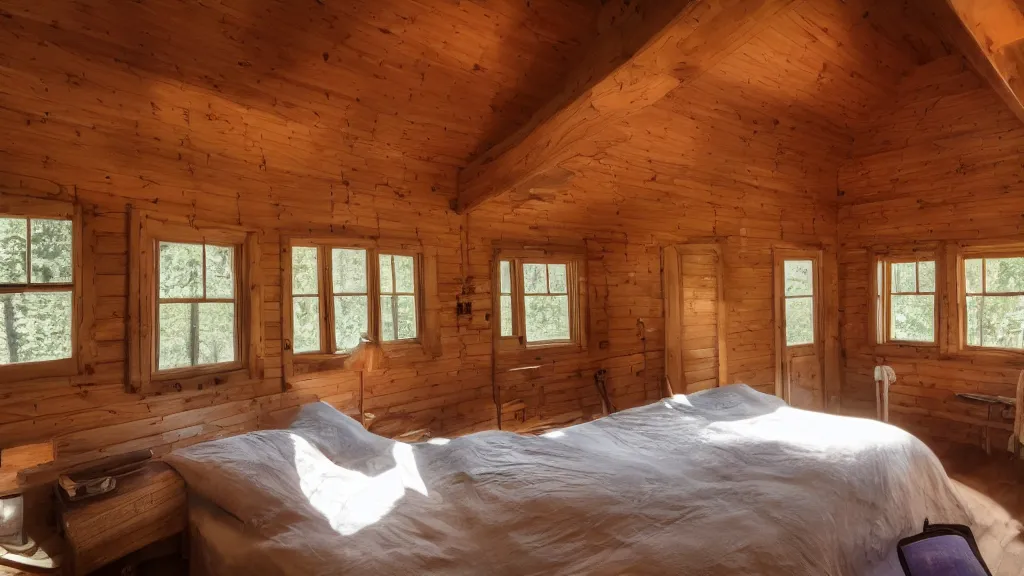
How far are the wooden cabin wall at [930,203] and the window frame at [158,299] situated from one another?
743 centimetres

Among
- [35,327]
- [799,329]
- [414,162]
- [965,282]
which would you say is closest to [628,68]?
[414,162]

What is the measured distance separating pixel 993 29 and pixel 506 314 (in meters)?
4.22

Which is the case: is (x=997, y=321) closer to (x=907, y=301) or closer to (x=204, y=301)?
(x=907, y=301)

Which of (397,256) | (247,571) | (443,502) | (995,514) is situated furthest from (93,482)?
(995,514)

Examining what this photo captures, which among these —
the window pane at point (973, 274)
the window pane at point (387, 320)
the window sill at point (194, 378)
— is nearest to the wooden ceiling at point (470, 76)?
the window pane at point (387, 320)

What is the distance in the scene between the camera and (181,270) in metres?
3.49

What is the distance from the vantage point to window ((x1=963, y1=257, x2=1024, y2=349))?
5.98m

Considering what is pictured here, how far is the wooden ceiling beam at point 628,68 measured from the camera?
2951 mm

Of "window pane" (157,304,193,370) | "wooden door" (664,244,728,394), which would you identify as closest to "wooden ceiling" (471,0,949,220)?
"wooden door" (664,244,728,394)

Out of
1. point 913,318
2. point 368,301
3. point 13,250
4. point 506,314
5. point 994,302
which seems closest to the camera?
point 13,250

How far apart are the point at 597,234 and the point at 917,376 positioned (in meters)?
4.58

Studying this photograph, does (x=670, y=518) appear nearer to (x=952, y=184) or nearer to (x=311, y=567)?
(x=311, y=567)

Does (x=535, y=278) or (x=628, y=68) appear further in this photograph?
(x=535, y=278)

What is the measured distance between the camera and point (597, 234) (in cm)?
589
